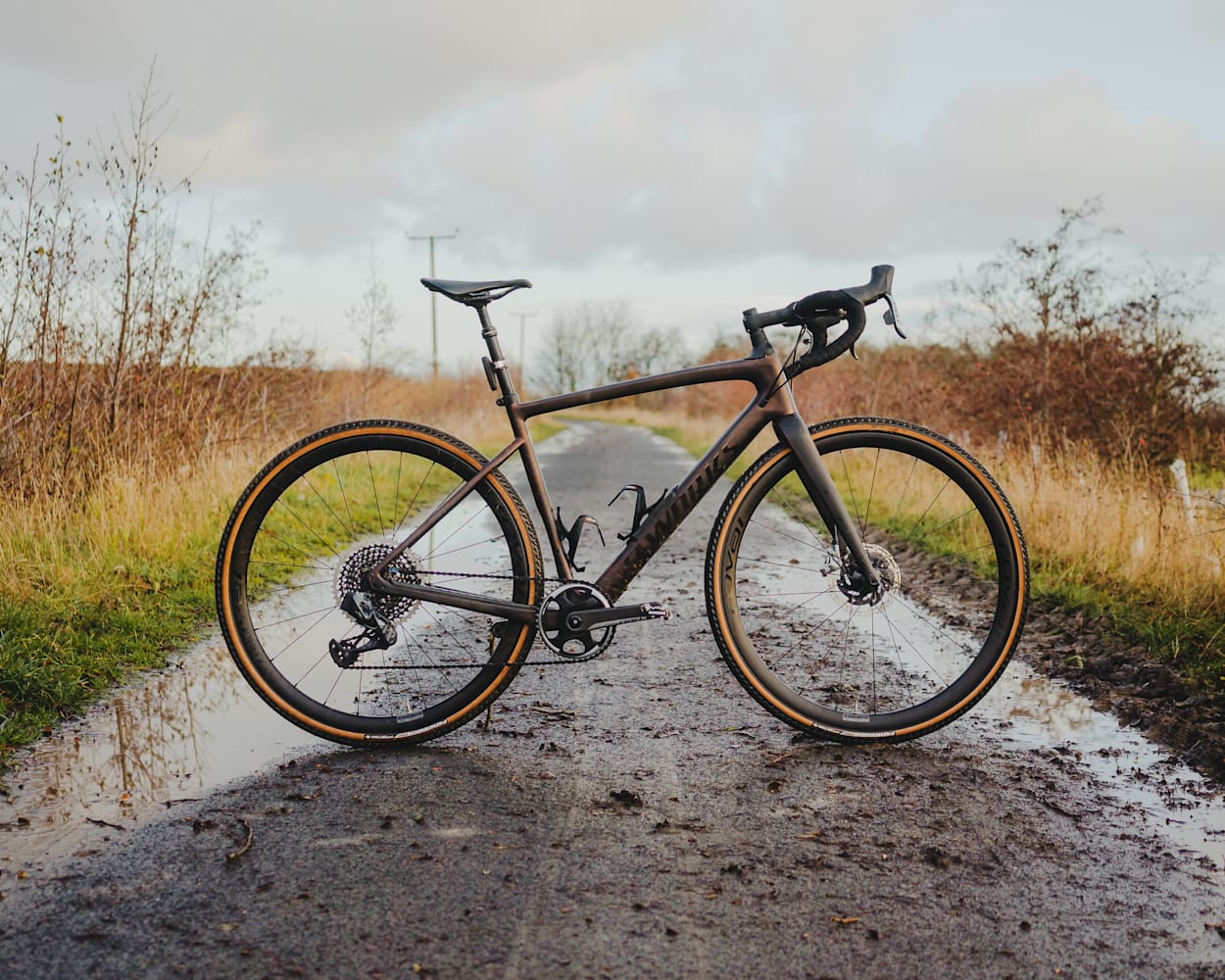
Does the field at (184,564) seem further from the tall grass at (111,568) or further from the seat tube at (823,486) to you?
the seat tube at (823,486)

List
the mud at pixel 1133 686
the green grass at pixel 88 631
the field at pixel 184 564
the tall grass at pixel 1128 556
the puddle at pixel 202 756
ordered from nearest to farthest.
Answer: the puddle at pixel 202 756 < the mud at pixel 1133 686 < the green grass at pixel 88 631 < the field at pixel 184 564 < the tall grass at pixel 1128 556

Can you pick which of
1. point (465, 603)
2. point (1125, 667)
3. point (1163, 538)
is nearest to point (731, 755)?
point (465, 603)

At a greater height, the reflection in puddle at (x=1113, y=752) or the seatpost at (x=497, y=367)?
the seatpost at (x=497, y=367)

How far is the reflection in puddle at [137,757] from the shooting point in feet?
10.3

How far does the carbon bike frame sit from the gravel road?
0.55 m

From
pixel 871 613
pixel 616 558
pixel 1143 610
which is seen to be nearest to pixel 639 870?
pixel 616 558

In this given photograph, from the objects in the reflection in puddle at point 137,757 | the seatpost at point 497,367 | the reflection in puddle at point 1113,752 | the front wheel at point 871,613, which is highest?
the seatpost at point 497,367

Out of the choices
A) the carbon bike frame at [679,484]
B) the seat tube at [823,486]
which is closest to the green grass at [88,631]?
the carbon bike frame at [679,484]

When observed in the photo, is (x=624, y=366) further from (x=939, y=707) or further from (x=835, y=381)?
(x=939, y=707)

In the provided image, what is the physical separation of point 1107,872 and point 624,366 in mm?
61571

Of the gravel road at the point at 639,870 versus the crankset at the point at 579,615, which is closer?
the gravel road at the point at 639,870

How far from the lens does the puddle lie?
10.3ft

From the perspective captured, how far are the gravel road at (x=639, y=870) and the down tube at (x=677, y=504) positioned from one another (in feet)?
1.89

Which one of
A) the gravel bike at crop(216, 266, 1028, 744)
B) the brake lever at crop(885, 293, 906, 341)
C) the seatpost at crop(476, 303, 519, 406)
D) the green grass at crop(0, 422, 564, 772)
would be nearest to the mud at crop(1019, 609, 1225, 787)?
the gravel bike at crop(216, 266, 1028, 744)
